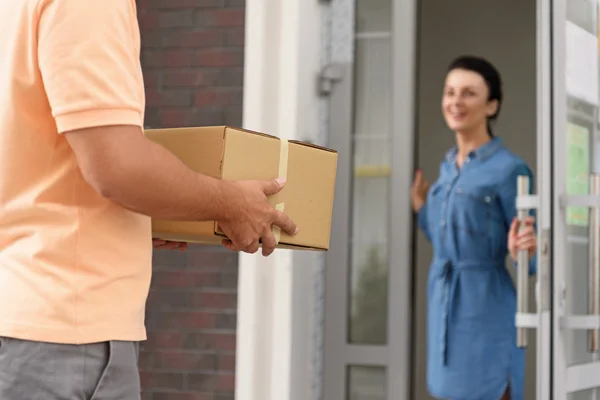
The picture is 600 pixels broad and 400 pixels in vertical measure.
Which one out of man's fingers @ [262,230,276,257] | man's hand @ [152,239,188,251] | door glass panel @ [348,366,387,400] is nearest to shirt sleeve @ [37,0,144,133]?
man's fingers @ [262,230,276,257]

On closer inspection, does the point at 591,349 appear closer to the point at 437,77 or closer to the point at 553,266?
Result: the point at 553,266

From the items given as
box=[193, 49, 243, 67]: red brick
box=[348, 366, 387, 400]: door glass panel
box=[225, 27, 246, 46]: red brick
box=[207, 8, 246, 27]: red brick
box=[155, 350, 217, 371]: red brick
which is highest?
box=[207, 8, 246, 27]: red brick

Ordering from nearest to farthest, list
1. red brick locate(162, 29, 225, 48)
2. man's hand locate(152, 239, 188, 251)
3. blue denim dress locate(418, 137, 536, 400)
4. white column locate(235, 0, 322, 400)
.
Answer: man's hand locate(152, 239, 188, 251) < white column locate(235, 0, 322, 400) < red brick locate(162, 29, 225, 48) < blue denim dress locate(418, 137, 536, 400)

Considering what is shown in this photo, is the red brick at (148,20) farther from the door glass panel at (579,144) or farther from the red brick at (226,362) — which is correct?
the door glass panel at (579,144)

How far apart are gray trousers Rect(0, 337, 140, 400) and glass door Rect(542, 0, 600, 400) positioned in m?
2.19

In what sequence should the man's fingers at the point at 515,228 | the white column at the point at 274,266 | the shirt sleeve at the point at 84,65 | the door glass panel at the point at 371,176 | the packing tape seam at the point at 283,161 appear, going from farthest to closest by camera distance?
the man's fingers at the point at 515,228 < the door glass panel at the point at 371,176 < the white column at the point at 274,266 < the packing tape seam at the point at 283,161 < the shirt sleeve at the point at 84,65

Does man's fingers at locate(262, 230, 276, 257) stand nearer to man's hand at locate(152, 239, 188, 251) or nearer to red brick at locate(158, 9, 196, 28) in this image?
man's hand at locate(152, 239, 188, 251)

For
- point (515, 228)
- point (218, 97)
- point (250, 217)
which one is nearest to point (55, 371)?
point (250, 217)

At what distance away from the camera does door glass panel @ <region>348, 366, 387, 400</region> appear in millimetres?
3701

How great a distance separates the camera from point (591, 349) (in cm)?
331

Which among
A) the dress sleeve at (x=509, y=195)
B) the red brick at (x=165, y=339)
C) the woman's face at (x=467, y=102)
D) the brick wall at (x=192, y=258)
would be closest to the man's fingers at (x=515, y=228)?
the dress sleeve at (x=509, y=195)

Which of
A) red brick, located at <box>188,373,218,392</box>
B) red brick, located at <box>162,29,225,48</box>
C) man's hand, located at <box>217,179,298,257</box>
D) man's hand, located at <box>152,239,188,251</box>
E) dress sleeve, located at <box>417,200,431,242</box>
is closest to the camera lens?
man's hand, located at <box>217,179,298,257</box>

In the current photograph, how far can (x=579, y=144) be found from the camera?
338cm

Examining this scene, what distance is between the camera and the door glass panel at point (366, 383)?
3701 mm
